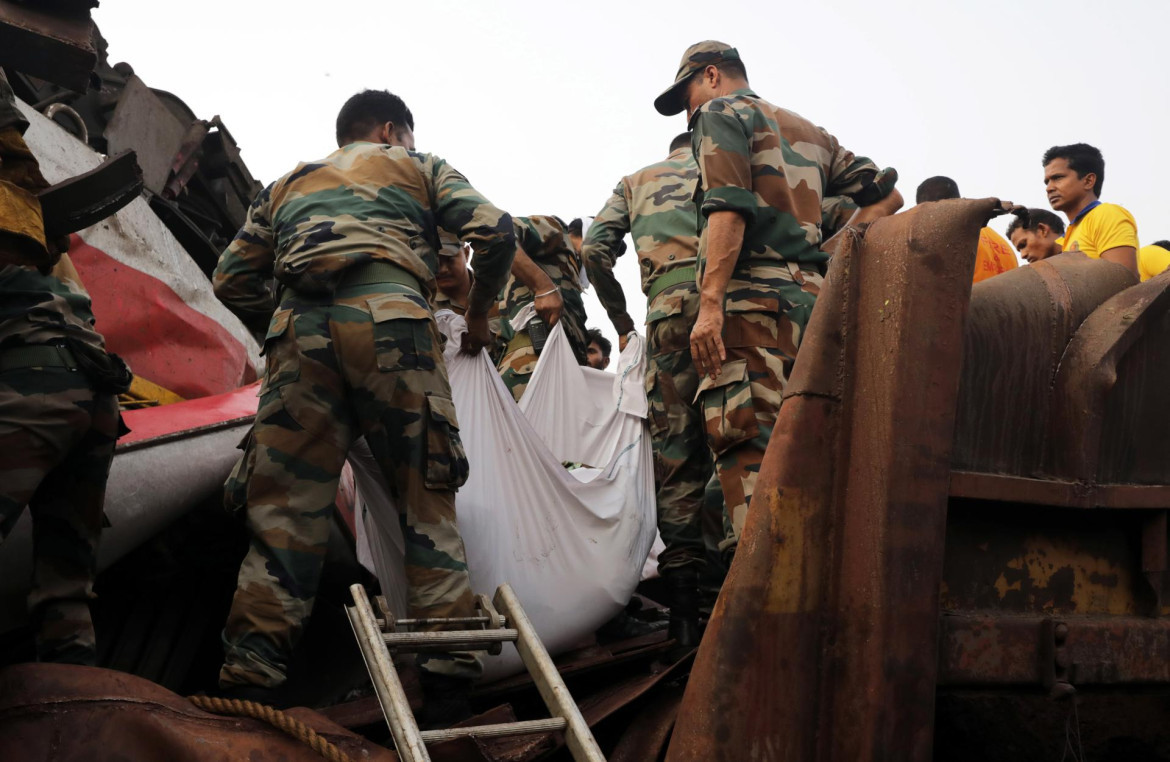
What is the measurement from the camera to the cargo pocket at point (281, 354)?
2.66 meters

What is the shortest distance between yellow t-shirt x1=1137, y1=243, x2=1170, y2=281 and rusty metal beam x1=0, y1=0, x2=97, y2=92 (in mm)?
4835

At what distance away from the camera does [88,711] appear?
1.72 meters

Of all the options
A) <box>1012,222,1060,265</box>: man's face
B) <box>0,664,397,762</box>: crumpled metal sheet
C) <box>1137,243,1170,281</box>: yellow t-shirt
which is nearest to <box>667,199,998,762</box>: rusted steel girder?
<box>0,664,397,762</box>: crumpled metal sheet

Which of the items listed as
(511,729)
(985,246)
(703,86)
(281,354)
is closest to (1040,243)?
(985,246)

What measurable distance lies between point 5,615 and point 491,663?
1.21m

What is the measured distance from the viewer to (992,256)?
424 centimetres

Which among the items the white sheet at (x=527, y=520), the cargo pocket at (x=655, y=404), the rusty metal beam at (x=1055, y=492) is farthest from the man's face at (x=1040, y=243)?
the rusty metal beam at (x=1055, y=492)

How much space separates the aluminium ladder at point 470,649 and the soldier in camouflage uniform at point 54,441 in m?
0.82

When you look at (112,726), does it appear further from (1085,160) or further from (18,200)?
(1085,160)

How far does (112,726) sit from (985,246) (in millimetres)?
3742

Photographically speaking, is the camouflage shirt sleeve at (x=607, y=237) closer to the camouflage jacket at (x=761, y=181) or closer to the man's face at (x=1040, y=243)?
the camouflage jacket at (x=761, y=181)

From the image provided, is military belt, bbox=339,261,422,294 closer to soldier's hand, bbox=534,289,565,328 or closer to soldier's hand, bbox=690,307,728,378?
soldier's hand, bbox=690,307,728,378

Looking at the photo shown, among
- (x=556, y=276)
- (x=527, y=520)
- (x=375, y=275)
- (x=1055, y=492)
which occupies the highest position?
(x=556, y=276)

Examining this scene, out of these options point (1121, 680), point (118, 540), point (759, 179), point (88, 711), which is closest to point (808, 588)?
point (1121, 680)
